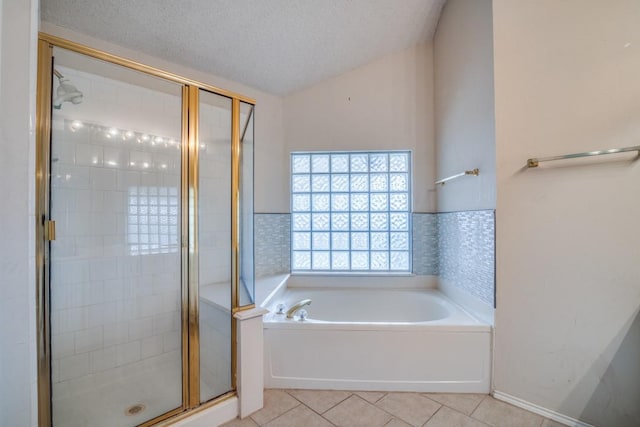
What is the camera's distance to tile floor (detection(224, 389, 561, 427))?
1.51 meters

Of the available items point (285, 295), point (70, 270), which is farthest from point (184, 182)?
point (285, 295)

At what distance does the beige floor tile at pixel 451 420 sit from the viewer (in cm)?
149

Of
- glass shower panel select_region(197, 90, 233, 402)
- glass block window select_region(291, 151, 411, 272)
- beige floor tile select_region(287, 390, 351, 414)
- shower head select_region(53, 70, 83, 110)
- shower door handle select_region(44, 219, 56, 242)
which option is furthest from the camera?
glass block window select_region(291, 151, 411, 272)

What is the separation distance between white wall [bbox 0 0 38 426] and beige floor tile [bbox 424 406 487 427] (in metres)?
1.81

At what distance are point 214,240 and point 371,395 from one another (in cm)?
142

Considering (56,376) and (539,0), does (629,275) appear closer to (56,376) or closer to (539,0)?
(539,0)

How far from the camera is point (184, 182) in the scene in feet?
4.88

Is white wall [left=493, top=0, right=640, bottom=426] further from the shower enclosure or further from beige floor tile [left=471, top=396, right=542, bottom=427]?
the shower enclosure

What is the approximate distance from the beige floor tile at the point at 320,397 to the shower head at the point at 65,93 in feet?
6.71

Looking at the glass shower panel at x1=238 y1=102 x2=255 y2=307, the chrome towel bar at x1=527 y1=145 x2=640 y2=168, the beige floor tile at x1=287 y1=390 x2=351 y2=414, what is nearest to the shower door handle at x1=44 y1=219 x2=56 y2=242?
the glass shower panel at x1=238 y1=102 x2=255 y2=307

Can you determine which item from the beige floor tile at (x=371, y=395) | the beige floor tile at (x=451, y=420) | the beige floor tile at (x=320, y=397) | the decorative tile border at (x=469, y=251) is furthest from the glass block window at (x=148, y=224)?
the decorative tile border at (x=469, y=251)

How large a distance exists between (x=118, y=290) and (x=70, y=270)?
295 millimetres

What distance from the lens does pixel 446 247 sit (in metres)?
2.48

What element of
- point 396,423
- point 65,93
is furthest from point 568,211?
point 65,93
